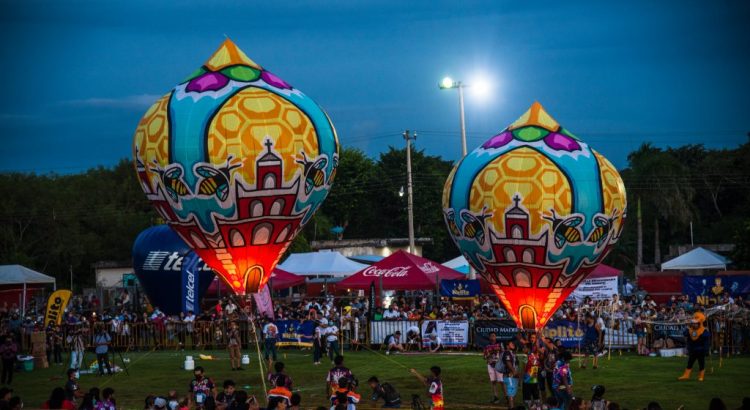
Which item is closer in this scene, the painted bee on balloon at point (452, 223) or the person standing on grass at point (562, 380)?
the person standing on grass at point (562, 380)

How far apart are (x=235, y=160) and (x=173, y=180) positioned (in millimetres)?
1506

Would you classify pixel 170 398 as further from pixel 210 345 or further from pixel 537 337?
pixel 210 345

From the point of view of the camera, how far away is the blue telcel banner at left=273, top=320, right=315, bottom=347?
3359 cm

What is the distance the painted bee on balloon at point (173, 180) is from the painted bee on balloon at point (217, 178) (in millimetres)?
411

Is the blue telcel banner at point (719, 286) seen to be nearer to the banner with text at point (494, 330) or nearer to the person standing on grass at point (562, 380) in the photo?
the banner with text at point (494, 330)

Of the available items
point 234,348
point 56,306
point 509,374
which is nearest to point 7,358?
point 56,306

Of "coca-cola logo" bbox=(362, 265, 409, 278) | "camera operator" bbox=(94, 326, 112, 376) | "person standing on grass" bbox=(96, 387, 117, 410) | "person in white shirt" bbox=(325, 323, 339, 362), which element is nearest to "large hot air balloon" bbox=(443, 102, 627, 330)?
"person in white shirt" bbox=(325, 323, 339, 362)

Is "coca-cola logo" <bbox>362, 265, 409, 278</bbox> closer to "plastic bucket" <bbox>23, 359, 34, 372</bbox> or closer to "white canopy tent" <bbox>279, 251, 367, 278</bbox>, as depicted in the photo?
"white canopy tent" <bbox>279, 251, 367, 278</bbox>

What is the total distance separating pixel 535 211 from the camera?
76.6 feet

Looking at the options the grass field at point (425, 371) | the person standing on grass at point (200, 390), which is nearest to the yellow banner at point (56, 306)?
the grass field at point (425, 371)

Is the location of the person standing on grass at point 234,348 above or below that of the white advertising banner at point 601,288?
below

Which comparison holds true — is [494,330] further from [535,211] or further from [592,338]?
[535,211]

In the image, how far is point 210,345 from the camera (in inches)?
1383

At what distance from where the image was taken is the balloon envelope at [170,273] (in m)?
38.6
